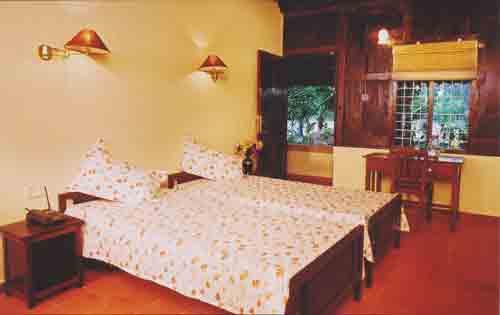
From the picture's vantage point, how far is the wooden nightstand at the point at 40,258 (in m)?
2.50

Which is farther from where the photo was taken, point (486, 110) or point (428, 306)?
point (486, 110)

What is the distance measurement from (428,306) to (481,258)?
119cm

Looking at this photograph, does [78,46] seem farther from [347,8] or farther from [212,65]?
[347,8]

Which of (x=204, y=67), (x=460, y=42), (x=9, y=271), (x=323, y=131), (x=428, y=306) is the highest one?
(x=460, y=42)

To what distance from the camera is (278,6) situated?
6008mm

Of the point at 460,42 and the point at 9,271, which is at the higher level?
the point at 460,42

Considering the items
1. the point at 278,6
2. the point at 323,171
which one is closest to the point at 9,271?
Answer: the point at 278,6

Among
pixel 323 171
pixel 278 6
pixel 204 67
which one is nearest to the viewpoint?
pixel 204 67

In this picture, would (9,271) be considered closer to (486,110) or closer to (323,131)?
(486,110)

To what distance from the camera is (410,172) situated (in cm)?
438

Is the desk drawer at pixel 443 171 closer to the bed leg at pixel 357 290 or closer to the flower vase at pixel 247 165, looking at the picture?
the flower vase at pixel 247 165

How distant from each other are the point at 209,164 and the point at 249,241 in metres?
1.90

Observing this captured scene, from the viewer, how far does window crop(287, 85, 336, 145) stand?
7.66m

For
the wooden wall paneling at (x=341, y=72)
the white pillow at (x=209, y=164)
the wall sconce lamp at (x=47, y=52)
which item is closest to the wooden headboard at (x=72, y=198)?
the wall sconce lamp at (x=47, y=52)
